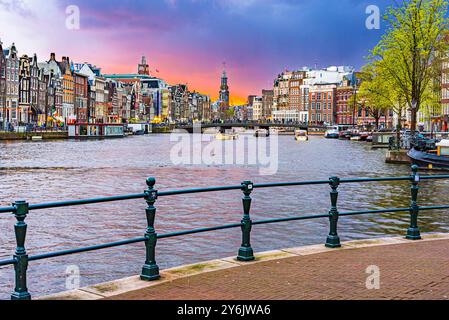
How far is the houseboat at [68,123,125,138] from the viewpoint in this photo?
112 m

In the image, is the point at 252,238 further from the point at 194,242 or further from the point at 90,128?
the point at 90,128

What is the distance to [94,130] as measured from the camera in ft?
392

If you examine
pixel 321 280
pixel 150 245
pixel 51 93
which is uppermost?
pixel 51 93

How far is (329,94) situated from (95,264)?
188m

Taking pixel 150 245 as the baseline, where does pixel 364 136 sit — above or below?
above

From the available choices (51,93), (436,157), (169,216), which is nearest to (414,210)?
(169,216)

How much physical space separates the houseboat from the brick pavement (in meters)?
104

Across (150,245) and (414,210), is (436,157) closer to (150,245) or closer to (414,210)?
(414,210)

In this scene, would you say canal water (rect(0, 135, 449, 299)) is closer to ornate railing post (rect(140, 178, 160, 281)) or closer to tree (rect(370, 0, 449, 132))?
ornate railing post (rect(140, 178, 160, 281))

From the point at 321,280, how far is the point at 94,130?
11330 centimetres

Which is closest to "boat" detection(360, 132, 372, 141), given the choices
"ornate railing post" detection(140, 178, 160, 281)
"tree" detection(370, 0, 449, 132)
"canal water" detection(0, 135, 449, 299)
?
"tree" detection(370, 0, 449, 132)

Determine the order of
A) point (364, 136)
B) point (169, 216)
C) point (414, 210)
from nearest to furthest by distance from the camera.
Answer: point (414, 210) → point (169, 216) → point (364, 136)

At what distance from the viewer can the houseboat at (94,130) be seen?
112438 millimetres

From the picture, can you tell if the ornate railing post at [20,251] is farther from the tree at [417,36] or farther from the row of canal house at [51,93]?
the row of canal house at [51,93]
